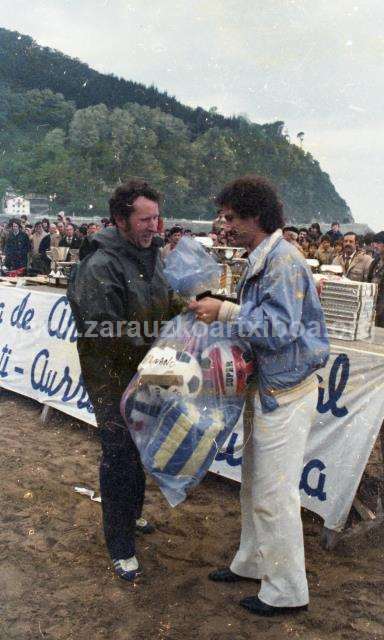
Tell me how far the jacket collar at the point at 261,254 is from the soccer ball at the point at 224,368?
12.1 inches

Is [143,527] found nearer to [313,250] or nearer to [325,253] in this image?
[325,253]

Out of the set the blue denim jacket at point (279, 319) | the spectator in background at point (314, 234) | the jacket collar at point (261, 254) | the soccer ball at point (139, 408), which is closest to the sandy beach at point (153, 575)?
the soccer ball at point (139, 408)

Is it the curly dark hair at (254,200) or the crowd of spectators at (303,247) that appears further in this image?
the crowd of spectators at (303,247)

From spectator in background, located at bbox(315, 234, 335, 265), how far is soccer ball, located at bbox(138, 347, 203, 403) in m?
7.26

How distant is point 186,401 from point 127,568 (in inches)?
41.8

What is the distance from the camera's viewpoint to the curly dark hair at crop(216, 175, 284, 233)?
2.26m

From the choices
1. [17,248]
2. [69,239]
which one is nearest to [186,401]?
[69,239]

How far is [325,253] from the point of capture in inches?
379

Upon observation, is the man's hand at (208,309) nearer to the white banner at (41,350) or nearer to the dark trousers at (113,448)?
the dark trousers at (113,448)

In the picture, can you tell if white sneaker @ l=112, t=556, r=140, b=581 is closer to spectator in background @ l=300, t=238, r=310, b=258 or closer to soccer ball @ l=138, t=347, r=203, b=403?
soccer ball @ l=138, t=347, r=203, b=403

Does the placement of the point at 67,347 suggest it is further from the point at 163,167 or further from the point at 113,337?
the point at 163,167

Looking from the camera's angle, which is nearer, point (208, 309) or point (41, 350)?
point (208, 309)

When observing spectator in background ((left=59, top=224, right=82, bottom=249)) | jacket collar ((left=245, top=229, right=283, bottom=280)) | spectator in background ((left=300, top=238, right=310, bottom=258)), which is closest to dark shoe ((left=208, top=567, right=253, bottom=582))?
jacket collar ((left=245, top=229, right=283, bottom=280))

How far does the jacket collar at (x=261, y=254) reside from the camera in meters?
2.23
